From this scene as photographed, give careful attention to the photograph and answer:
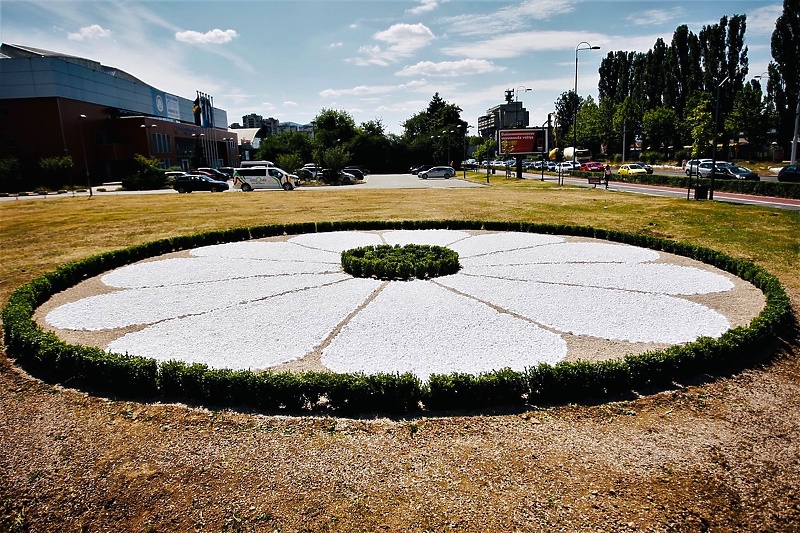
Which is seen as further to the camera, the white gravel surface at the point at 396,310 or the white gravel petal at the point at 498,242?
the white gravel petal at the point at 498,242

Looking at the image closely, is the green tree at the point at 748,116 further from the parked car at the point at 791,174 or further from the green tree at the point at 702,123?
the parked car at the point at 791,174

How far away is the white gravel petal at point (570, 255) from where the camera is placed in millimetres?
15797

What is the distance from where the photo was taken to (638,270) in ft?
48.1

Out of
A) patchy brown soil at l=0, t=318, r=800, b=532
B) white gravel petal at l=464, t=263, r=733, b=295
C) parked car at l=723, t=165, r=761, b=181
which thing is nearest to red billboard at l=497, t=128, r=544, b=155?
parked car at l=723, t=165, r=761, b=181

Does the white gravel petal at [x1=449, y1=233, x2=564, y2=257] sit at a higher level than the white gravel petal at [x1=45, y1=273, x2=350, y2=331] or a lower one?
higher

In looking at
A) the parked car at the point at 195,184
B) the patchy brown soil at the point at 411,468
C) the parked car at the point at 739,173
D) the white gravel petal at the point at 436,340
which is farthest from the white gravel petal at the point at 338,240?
the parked car at the point at 739,173

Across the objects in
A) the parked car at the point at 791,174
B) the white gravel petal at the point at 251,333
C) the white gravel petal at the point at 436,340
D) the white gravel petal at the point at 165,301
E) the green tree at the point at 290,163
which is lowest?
the white gravel petal at the point at 436,340

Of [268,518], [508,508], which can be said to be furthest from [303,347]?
[508,508]

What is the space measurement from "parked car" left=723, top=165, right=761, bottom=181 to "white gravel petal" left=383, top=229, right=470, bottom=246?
116 ft

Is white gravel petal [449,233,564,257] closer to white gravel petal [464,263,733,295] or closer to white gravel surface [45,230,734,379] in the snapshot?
white gravel surface [45,230,734,379]

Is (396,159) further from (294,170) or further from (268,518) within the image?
(268,518)

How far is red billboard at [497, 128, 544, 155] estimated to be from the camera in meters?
61.7

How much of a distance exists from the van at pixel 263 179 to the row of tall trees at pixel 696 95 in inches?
1333

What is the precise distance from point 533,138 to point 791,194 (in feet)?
105
